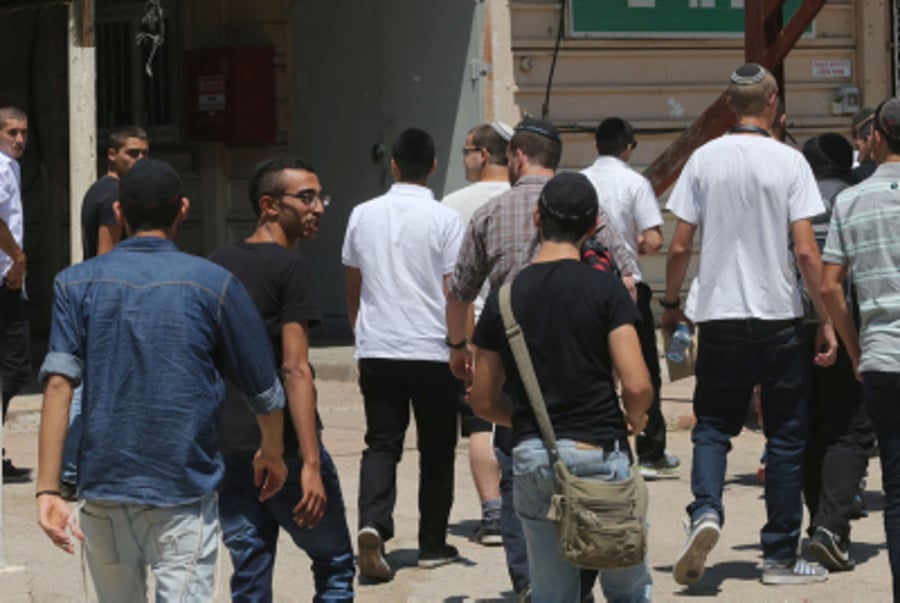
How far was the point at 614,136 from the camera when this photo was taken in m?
9.03

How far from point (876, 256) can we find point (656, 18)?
855 centimetres

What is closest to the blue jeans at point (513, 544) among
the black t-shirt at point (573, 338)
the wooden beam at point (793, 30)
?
the black t-shirt at point (573, 338)

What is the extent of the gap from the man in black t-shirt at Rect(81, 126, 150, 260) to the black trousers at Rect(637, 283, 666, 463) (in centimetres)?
271

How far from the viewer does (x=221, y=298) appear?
4465mm

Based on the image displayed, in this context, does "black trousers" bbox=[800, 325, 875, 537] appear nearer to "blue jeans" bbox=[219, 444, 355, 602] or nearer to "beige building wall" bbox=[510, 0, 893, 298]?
"blue jeans" bbox=[219, 444, 355, 602]

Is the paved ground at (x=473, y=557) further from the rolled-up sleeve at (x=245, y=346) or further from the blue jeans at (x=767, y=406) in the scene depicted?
the rolled-up sleeve at (x=245, y=346)

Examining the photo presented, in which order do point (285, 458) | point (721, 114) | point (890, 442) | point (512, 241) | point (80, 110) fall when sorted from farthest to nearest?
point (721, 114), point (80, 110), point (512, 241), point (890, 442), point (285, 458)

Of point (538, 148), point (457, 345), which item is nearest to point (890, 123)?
point (538, 148)

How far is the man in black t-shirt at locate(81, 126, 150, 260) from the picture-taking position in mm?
8633

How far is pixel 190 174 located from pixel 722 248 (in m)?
8.71

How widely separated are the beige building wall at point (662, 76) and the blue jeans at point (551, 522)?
8.95 metres

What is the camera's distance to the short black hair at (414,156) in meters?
7.36

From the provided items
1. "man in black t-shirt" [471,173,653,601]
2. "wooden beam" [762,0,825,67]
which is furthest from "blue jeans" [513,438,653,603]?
"wooden beam" [762,0,825,67]

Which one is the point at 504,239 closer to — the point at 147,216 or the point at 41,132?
the point at 147,216
